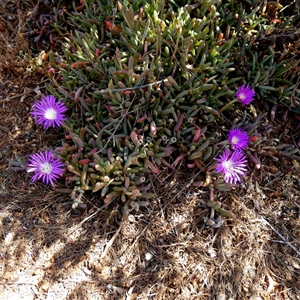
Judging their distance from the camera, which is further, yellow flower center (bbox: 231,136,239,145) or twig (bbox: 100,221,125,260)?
yellow flower center (bbox: 231,136,239,145)

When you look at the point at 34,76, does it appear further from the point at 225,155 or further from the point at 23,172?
the point at 225,155

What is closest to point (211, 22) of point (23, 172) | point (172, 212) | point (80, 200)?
point (172, 212)

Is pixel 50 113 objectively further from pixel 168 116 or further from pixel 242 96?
pixel 242 96

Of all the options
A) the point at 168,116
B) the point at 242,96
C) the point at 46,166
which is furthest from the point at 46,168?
the point at 242,96

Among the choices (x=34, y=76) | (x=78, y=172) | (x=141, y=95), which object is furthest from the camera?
(x=34, y=76)

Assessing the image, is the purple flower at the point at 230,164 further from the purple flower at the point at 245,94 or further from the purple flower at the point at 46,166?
the purple flower at the point at 46,166

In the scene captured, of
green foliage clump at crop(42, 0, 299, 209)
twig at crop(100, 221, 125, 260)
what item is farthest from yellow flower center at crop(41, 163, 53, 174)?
twig at crop(100, 221, 125, 260)

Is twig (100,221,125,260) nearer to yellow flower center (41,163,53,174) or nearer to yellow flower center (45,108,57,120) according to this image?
yellow flower center (41,163,53,174)
